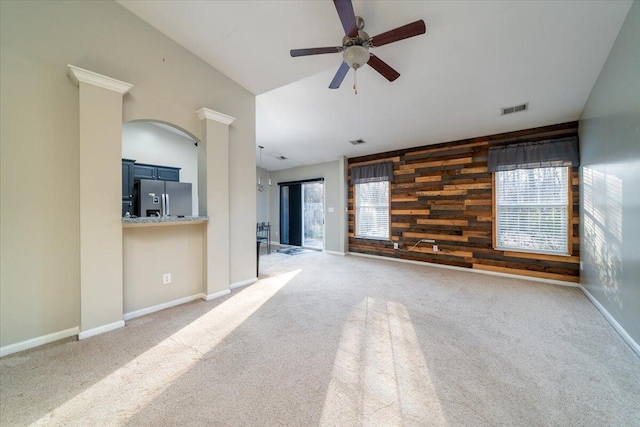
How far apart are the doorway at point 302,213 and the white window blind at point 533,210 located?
4124 mm

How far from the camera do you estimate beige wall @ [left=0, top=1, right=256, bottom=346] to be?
1.94 meters

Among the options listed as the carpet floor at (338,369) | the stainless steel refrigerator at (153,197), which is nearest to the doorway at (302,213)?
the stainless steel refrigerator at (153,197)

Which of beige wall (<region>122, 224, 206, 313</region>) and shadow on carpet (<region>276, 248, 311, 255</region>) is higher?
beige wall (<region>122, 224, 206, 313</region>)

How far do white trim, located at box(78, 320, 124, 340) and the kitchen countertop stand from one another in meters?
0.97

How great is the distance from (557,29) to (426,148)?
2.76m

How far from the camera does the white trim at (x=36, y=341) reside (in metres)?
1.92

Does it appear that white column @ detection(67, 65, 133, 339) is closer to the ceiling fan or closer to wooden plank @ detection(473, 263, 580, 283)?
the ceiling fan

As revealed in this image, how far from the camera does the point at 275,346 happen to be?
2.05 m

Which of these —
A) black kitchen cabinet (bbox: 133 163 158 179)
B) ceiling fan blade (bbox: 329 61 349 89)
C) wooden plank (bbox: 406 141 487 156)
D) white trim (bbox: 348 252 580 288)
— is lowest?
white trim (bbox: 348 252 580 288)

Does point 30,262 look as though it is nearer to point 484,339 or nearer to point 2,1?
point 2,1

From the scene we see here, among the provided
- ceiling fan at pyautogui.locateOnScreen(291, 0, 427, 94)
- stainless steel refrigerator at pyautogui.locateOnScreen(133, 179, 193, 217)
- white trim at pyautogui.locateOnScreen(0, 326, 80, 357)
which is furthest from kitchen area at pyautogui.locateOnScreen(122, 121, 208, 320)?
ceiling fan at pyautogui.locateOnScreen(291, 0, 427, 94)

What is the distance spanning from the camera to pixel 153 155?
5.66 meters

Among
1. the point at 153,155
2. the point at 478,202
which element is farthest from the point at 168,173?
the point at 478,202

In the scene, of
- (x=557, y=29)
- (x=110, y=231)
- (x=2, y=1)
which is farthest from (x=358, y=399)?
(x=2, y=1)
